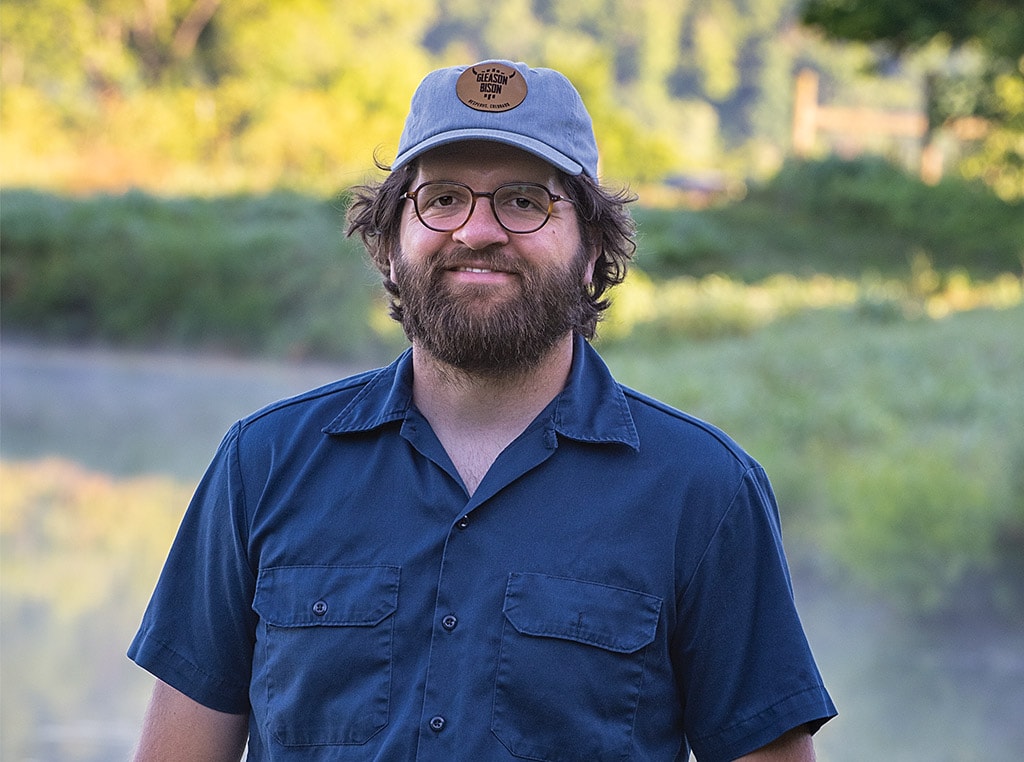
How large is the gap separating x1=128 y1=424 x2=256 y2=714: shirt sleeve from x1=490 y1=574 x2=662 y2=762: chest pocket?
1.15 feet

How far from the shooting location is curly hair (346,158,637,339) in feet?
5.93

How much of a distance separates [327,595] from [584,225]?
0.58 metres

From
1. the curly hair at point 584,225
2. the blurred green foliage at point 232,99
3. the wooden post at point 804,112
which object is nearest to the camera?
the curly hair at point 584,225

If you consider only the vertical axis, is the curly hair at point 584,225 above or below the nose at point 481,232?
above

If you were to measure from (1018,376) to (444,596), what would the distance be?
20.0 ft

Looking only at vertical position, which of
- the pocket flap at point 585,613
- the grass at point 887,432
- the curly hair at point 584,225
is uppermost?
the grass at point 887,432

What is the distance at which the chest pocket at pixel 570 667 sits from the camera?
1.56 m

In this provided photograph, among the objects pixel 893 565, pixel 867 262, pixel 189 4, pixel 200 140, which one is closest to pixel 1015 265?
pixel 867 262

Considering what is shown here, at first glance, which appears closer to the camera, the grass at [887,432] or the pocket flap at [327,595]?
the pocket flap at [327,595]

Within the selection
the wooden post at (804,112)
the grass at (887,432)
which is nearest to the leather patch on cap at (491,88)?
the grass at (887,432)

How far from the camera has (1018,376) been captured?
7094 mm

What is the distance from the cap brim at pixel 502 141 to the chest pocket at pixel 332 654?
51 cm

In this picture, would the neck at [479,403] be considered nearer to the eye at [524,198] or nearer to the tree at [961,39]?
the eye at [524,198]

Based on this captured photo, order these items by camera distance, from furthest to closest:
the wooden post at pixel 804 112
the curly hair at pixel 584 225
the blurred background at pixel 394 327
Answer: the wooden post at pixel 804 112, the blurred background at pixel 394 327, the curly hair at pixel 584 225
